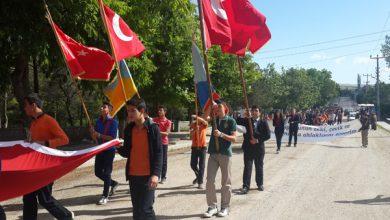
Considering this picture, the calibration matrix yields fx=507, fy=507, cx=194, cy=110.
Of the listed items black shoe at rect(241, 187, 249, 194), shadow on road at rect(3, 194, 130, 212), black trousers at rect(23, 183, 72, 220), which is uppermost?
black trousers at rect(23, 183, 72, 220)

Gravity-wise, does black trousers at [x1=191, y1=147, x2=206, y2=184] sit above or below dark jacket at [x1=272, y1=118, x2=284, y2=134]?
below

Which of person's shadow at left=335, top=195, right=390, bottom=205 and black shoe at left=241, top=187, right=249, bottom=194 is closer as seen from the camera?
person's shadow at left=335, top=195, right=390, bottom=205

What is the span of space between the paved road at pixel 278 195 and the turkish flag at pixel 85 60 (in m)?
2.39

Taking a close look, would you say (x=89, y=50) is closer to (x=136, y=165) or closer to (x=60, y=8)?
(x=136, y=165)

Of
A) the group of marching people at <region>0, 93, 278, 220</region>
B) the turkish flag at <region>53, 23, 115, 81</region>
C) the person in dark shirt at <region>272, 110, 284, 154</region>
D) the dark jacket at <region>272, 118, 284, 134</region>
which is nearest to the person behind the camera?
the group of marching people at <region>0, 93, 278, 220</region>

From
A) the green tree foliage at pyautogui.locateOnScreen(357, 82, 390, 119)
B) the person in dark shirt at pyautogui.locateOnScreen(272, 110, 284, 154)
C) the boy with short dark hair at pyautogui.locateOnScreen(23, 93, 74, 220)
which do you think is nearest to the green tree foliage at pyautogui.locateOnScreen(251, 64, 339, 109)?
the green tree foliage at pyautogui.locateOnScreen(357, 82, 390, 119)

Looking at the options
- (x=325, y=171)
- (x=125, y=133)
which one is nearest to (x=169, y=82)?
(x=325, y=171)

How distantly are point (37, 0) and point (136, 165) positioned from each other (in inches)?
389

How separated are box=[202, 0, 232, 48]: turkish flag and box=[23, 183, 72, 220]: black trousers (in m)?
3.58

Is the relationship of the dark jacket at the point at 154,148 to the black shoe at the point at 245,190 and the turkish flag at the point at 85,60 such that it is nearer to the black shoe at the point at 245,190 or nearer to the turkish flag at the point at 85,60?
the turkish flag at the point at 85,60

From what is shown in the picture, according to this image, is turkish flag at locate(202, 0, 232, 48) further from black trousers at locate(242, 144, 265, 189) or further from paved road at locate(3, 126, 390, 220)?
paved road at locate(3, 126, 390, 220)

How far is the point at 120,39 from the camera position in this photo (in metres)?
8.81

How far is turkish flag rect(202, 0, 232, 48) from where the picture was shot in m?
8.62

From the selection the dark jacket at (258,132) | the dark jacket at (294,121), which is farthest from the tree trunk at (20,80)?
the dark jacket at (294,121)
